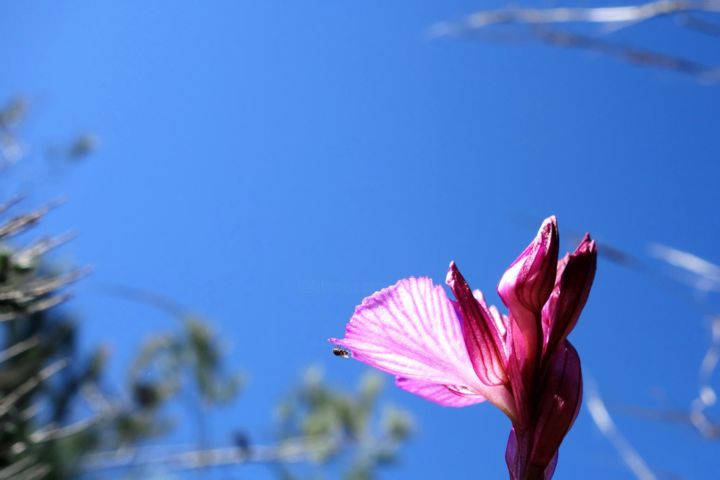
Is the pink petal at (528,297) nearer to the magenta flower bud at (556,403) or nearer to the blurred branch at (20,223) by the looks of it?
the magenta flower bud at (556,403)

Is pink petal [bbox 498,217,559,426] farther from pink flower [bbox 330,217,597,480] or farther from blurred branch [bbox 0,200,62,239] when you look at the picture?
blurred branch [bbox 0,200,62,239]

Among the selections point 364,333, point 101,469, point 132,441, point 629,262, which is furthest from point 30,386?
point 132,441

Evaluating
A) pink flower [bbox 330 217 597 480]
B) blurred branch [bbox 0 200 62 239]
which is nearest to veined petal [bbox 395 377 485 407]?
pink flower [bbox 330 217 597 480]

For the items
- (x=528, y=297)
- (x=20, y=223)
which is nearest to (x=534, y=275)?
(x=528, y=297)

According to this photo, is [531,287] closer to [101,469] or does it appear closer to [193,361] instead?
[101,469]

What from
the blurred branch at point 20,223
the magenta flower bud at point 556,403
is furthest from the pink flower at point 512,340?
the blurred branch at point 20,223

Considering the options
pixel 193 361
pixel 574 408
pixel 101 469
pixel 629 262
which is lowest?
pixel 574 408
